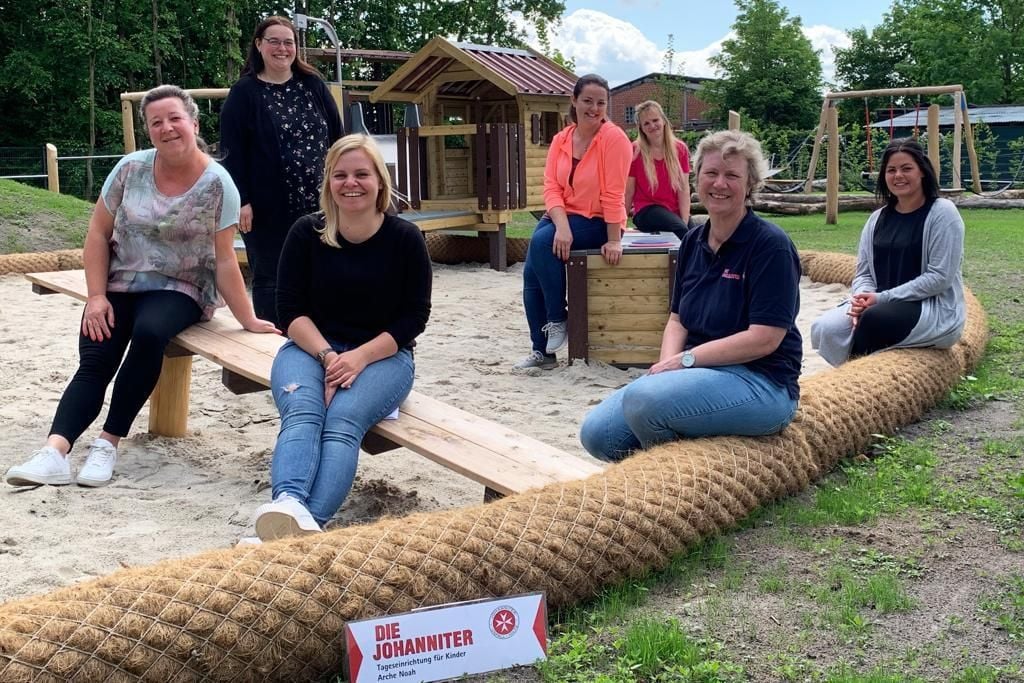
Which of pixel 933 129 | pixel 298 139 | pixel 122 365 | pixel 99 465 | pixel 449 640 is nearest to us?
pixel 449 640

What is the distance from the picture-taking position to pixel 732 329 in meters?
3.58

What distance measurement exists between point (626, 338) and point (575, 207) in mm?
789

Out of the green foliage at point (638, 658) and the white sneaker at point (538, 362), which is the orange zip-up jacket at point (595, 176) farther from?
the green foliage at point (638, 658)

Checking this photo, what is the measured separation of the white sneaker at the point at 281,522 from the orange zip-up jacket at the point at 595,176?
11.4 ft

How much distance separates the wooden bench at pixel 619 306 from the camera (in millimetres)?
6184

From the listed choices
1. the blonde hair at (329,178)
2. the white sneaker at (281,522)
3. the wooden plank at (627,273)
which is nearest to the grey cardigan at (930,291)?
the wooden plank at (627,273)

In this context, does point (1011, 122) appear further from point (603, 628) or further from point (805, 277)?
point (603, 628)

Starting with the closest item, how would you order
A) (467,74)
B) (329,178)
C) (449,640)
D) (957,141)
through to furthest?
1. (449,640)
2. (329,178)
3. (467,74)
4. (957,141)

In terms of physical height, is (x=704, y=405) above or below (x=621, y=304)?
below

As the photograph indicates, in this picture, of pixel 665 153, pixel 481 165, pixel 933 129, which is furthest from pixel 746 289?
pixel 933 129

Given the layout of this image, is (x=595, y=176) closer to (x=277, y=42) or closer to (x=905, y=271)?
(x=905, y=271)

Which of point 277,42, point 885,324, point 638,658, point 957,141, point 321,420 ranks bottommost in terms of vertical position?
point 638,658

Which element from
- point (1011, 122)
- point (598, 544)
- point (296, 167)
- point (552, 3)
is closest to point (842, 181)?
point (1011, 122)

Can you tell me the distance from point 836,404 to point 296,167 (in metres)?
2.56
